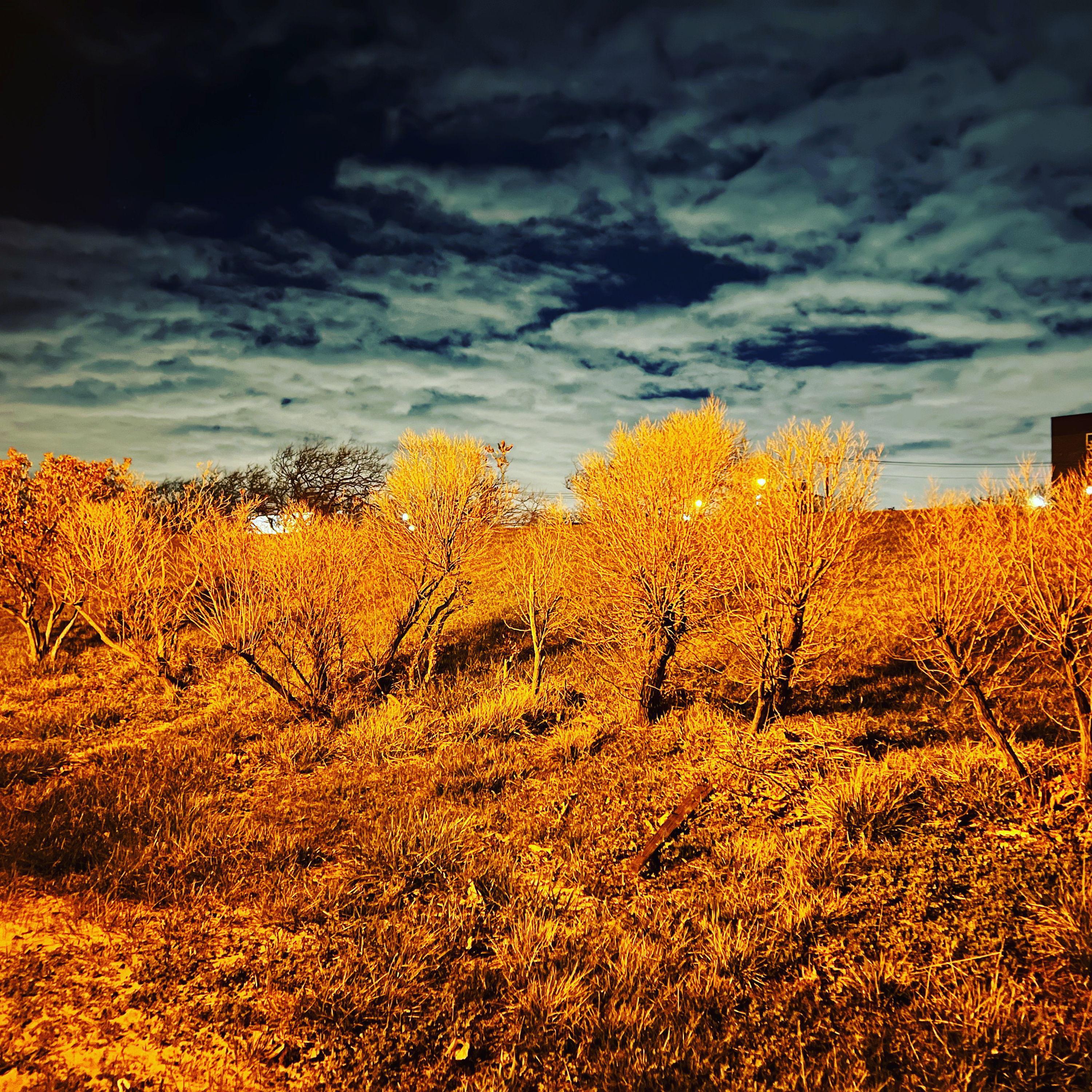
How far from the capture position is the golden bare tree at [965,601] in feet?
22.7

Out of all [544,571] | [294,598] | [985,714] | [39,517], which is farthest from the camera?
[39,517]

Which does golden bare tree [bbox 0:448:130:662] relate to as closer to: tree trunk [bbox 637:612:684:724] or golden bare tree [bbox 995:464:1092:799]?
tree trunk [bbox 637:612:684:724]

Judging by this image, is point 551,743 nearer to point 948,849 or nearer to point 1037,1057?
point 948,849

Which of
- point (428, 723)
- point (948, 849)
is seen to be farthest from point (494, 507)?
point (948, 849)

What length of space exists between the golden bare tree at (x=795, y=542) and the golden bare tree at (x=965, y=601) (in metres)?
0.89

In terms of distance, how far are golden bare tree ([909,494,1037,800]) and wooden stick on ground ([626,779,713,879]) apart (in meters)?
2.92

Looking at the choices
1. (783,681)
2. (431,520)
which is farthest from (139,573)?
(783,681)

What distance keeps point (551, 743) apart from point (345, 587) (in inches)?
187

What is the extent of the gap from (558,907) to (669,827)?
1571 millimetres

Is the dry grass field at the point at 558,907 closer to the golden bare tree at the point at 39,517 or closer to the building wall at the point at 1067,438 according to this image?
the golden bare tree at the point at 39,517

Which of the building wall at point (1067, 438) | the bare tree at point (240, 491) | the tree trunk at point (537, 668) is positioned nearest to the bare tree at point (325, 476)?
the bare tree at point (240, 491)

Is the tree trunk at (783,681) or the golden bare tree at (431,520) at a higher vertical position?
the golden bare tree at (431,520)

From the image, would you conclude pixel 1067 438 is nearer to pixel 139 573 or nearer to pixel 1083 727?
pixel 1083 727

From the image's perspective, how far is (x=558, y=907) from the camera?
17.1 ft
